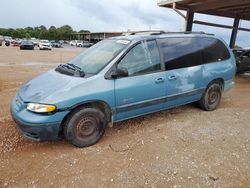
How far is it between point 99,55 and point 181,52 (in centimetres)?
166

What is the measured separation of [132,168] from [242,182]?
140 cm

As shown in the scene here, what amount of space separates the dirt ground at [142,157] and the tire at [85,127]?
0.45 ft

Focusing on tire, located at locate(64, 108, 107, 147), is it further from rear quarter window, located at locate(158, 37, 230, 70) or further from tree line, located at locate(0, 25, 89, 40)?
tree line, located at locate(0, 25, 89, 40)

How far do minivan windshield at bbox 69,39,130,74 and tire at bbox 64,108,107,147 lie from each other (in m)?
0.69

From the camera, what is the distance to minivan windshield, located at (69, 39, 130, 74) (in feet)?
12.3

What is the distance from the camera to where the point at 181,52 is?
4535mm

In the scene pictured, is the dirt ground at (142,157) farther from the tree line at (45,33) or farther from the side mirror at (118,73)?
the tree line at (45,33)

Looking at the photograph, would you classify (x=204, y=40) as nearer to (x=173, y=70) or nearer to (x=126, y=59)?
(x=173, y=70)

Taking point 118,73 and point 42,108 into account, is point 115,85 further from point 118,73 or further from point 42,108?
point 42,108

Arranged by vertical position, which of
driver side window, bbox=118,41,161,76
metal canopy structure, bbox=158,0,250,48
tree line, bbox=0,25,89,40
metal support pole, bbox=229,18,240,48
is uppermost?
metal canopy structure, bbox=158,0,250,48

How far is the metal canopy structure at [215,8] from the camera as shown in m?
10.6

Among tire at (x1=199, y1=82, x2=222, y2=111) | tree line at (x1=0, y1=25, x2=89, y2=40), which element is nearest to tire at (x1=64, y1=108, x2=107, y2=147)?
tire at (x1=199, y1=82, x2=222, y2=111)

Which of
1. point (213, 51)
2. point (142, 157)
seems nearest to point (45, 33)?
point (213, 51)

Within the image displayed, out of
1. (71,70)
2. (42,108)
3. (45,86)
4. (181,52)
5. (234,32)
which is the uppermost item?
(234,32)
